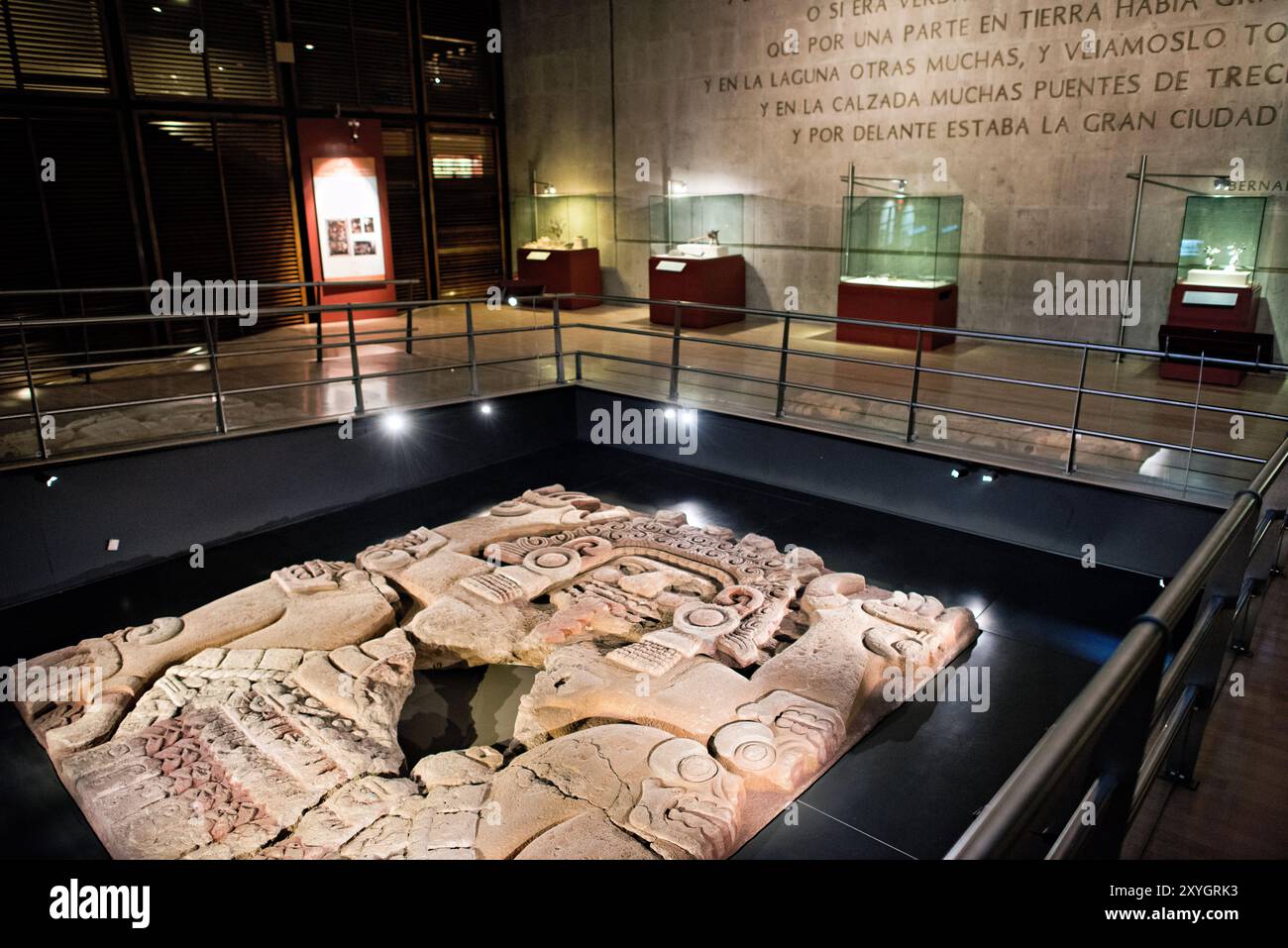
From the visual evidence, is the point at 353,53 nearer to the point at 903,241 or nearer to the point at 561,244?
the point at 561,244

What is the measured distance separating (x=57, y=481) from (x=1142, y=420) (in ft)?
23.7

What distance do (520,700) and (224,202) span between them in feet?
29.6

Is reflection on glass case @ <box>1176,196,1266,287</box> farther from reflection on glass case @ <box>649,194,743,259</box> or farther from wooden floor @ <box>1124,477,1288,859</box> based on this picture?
wooden floor @ <box>1124,477,1288,859</box>

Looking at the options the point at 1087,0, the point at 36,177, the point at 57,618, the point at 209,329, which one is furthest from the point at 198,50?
the point at 1087,0

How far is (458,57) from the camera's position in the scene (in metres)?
13.0

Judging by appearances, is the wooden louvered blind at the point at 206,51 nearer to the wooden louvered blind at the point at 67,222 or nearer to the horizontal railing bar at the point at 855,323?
the wooden louvered blind at the point at 67,222

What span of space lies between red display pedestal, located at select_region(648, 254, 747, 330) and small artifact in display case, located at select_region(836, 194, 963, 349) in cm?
164

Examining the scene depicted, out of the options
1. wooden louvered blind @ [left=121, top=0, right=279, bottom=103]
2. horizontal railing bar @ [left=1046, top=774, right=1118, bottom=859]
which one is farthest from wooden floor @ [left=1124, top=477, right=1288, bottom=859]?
wooden louvered blind @ [left=121, top=0, right=279, bottom=103]

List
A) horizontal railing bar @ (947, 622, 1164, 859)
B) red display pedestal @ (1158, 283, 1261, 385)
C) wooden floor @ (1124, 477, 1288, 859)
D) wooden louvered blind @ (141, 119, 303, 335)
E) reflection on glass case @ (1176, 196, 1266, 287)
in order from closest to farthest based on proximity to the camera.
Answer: horizontal railing bar @ (947, 622, 1164, 859) < wooden floor @ (1124, 477, 1288, 859) < red display pedestal @ (1158, 283, 1261, 385) < reflection on glass case @ (1176, 196, 1266, 287) < wooden louvered blind @ (141, 119, 303, 335)

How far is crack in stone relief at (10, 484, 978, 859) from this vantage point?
3.38 metres

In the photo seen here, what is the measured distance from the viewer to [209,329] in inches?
238

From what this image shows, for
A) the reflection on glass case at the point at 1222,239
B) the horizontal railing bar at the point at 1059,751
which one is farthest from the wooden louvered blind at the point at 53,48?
the horizontal railing bar at the point at 1059,751

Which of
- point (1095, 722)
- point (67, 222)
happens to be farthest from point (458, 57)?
point (1095, 722)
